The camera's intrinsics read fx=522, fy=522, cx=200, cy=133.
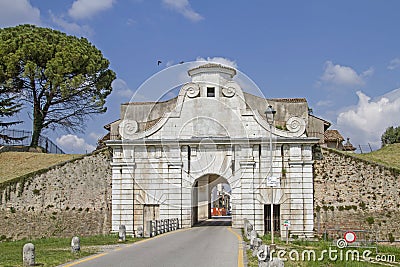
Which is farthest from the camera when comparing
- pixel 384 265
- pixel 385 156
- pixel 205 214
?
pixel 205 214

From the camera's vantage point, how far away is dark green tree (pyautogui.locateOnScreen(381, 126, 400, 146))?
209 ft

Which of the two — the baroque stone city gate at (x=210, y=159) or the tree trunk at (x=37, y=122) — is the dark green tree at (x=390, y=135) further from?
the tree trunk at (x=37, y=122)

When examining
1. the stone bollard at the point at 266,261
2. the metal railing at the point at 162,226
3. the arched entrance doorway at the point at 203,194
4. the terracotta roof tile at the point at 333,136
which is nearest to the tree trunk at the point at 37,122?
the arched entrance doorway at the point at 203,194

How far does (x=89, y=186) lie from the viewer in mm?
32500

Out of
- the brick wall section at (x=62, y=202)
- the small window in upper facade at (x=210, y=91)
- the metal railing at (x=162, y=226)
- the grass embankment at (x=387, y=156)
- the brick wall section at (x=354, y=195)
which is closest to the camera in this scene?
the metal railing at (x=162, y=226)

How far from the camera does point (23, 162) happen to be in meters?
35.8

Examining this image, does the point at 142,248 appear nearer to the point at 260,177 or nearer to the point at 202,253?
the point at 202,253

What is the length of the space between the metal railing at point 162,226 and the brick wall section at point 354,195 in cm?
837

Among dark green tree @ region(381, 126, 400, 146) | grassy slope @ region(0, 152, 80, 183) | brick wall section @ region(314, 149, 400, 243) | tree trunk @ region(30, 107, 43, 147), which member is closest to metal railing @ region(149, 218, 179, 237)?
brick wall section @ region(314, 149, 400, 243)

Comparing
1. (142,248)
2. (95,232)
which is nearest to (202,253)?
(142,248)

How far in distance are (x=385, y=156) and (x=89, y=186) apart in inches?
773

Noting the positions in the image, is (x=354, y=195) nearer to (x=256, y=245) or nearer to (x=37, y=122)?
(x=256, y=245)

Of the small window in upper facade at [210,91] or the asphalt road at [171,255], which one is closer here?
the asphalt road at [171,255]

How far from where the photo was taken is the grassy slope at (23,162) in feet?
110
